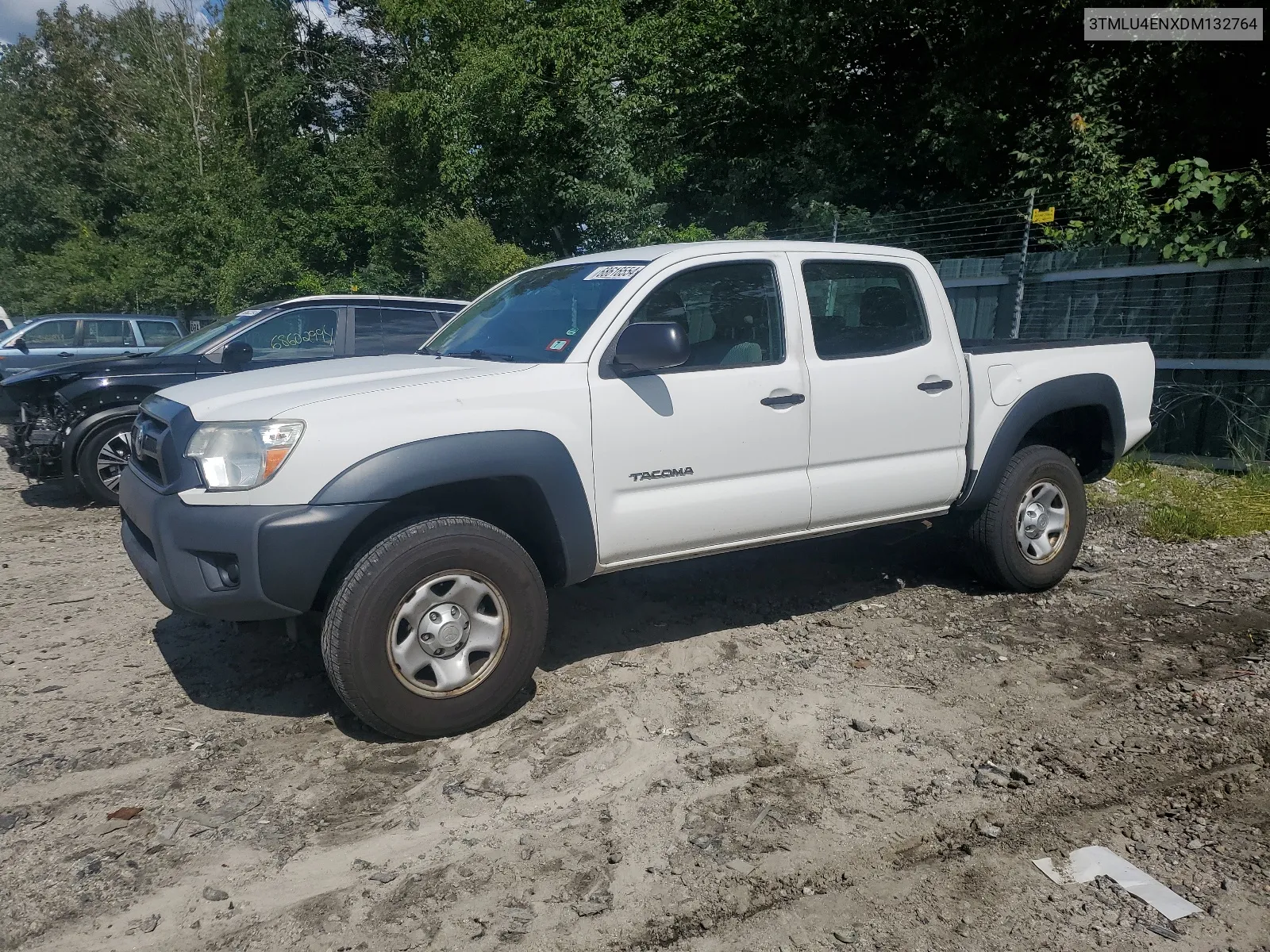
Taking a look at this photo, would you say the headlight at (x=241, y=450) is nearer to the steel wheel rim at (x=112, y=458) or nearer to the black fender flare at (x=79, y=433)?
the black fender flare at (x=79, y=433)

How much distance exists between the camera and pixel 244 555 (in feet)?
11.1

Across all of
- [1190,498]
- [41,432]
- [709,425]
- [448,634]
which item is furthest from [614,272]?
[41,432]

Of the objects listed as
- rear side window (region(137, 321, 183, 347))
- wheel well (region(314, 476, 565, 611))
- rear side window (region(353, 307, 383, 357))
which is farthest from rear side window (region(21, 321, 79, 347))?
wheel well (region(314, 476, 565, 611))

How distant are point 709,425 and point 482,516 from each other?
106cm

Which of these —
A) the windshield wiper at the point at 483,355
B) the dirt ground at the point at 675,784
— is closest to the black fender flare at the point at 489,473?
the windshield wiper at the point at 483,355

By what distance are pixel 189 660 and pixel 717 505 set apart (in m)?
2.63

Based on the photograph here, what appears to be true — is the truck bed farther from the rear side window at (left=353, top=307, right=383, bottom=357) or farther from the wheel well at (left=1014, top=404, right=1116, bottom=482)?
the rear side window at (left=353, top=307, right=383, bottom=357)

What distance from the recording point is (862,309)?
4.98 metres

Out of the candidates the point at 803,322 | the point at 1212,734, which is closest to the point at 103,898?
the point at 803,322

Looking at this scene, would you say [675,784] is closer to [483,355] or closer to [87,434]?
[483,355]

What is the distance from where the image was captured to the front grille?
382 cm

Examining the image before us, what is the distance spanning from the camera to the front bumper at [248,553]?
338 centimetres

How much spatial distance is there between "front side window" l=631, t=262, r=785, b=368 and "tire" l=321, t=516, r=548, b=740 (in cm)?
133

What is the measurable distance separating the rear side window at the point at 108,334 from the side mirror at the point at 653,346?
1290cm
